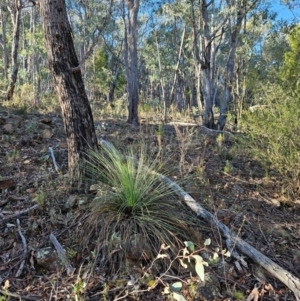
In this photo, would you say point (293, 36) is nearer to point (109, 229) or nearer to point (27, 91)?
point (109, 229)

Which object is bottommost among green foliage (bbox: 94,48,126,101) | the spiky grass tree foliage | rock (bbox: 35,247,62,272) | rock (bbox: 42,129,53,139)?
rock (bbox: 35,247,62,272)

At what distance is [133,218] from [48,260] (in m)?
0.67

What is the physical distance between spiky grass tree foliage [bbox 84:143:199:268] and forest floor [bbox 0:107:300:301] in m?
0.18

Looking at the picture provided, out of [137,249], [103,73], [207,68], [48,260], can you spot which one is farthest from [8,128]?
[103,73]

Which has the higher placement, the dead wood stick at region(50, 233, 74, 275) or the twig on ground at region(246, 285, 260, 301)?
the dead wood stick at region(50, 233, 74, 275)

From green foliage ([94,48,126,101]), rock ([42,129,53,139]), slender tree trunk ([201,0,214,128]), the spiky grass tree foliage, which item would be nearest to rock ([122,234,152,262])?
the spiky grass tree foliage

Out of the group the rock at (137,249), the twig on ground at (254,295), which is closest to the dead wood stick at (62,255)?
the rock at (137,249)

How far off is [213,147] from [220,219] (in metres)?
2.52

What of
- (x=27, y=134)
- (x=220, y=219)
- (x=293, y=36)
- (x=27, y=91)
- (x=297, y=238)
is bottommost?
(x=297, y=238)

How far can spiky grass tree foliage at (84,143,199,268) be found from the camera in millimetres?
2258

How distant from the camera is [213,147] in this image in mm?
5246

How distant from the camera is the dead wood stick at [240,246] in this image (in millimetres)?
2146

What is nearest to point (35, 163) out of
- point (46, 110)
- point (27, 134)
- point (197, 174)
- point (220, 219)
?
point (27, 134)

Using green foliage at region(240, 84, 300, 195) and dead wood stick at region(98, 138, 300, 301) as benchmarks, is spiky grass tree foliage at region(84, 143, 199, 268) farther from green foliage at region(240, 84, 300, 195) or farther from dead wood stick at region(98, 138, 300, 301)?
green foliage at region(240, 84, 300, 195)
